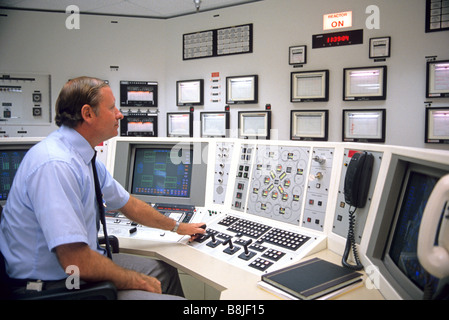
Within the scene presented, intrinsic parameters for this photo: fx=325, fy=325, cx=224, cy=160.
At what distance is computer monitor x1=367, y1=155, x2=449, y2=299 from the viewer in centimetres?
84

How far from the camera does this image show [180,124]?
4121 mm

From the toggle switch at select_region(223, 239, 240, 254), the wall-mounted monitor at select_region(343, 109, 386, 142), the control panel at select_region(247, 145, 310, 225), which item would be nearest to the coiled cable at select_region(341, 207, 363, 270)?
the control panel at select_region(247, 145, 310, 225)

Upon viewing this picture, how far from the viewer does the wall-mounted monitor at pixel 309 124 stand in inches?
131

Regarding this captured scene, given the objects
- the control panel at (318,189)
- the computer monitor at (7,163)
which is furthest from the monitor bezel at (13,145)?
the control panel at (318,189)

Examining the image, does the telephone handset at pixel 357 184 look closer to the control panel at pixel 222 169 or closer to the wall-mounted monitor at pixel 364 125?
the control panel at pixel 222 169

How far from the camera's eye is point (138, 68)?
411 centimetres

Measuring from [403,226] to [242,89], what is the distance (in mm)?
2972

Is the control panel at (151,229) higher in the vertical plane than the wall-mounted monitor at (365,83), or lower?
lower

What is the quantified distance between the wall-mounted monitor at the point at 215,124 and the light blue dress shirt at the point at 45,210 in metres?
2.79

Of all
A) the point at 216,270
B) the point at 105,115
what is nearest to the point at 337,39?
the point at 105,115

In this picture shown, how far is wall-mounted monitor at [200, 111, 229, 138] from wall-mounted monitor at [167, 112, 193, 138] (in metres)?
0.17

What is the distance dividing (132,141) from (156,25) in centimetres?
266
